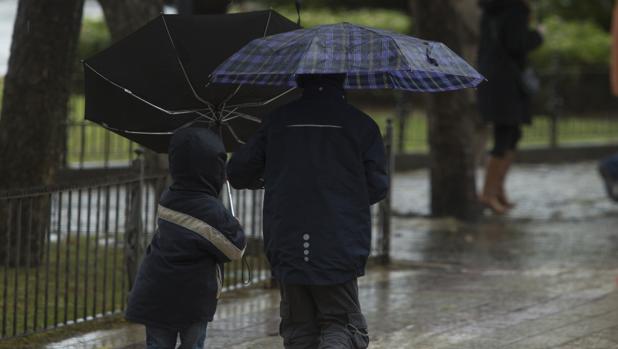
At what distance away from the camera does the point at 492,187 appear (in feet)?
43.6

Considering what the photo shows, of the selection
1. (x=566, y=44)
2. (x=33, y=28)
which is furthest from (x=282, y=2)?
(x=33, y=28)

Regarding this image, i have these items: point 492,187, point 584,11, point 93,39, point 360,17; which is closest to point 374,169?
point 492,187

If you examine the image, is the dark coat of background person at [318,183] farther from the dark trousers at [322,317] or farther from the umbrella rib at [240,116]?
the umbrella rib at [240,116]

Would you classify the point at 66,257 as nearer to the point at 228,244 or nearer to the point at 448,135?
the point at 228,244

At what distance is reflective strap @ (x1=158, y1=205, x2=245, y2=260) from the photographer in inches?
229

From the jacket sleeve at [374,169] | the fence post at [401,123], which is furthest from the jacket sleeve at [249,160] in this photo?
the fence post at [401,123]

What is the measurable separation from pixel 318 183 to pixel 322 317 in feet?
1.90

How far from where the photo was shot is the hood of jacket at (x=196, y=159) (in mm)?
5754

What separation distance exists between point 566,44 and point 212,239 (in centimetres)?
2044

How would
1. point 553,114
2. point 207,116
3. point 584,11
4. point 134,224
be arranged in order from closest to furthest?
point 207,116 → point 134,224 → point 553,114 → point 584,11

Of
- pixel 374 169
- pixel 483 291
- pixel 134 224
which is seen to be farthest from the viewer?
pixel 483 291

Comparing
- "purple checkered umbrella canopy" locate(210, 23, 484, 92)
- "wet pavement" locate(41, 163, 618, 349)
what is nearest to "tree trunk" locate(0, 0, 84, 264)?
"wet pavement" locate(41, 163, 618, 349)

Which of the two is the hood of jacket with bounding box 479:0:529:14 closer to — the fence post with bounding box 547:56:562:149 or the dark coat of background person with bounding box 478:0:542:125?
the dark coat of background person with bounding box 478:0:542:125

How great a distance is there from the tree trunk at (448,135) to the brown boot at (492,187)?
0.30 metres
